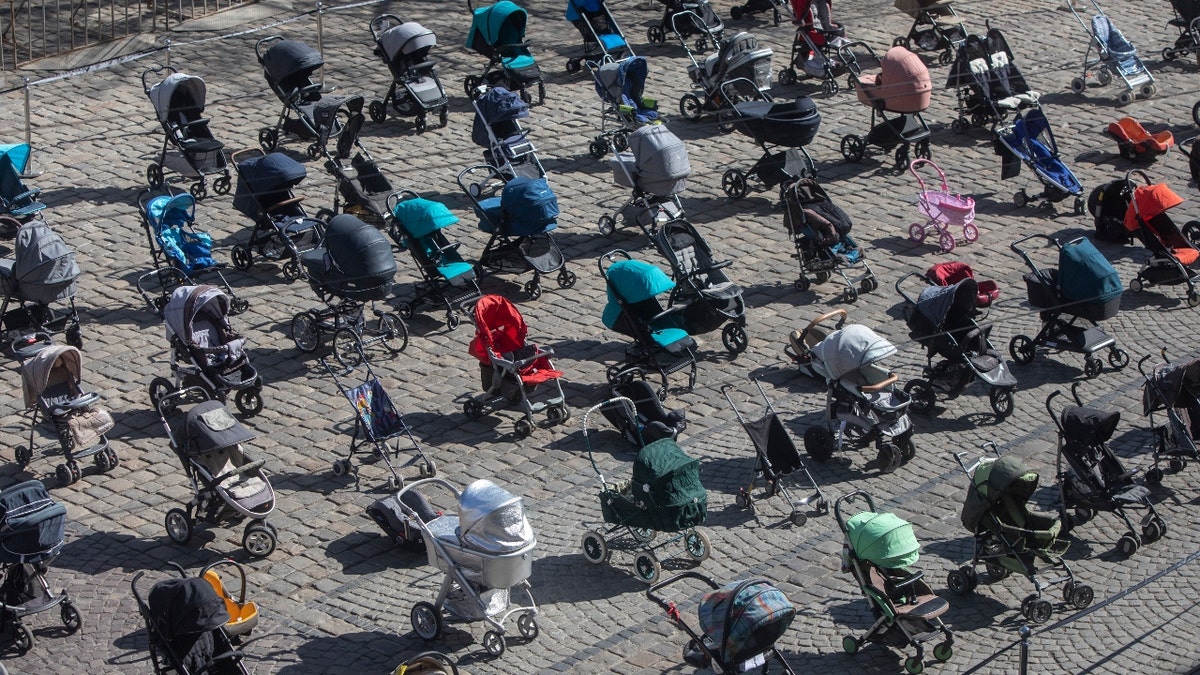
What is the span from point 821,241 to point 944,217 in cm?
230

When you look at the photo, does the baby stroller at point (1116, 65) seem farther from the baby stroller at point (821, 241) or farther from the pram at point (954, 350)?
the pram at point (954, 350)

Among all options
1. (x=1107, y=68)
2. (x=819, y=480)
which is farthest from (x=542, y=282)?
(x=1107, y=68)

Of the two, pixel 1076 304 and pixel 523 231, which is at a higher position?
pixel 523 231

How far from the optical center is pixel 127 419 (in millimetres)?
18328

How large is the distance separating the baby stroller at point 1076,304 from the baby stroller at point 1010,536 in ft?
14.2

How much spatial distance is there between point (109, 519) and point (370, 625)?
3.19m

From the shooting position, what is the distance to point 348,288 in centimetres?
1922

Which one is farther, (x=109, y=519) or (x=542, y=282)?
(x=542, y=282)

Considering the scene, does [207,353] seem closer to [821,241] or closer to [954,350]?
[821,241]

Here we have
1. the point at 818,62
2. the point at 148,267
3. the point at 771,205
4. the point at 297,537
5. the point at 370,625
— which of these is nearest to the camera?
the point at 370,625

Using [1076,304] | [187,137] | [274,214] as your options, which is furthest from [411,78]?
[1076,304]

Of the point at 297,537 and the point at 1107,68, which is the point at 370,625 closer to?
the point at 297,537

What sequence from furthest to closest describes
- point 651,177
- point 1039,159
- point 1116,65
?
1. point 1116,65
2. point 1039,159
3. point 651,177

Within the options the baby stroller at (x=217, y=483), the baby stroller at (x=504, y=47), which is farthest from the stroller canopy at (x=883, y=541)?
the baby stroller at (x=504, y=47)
